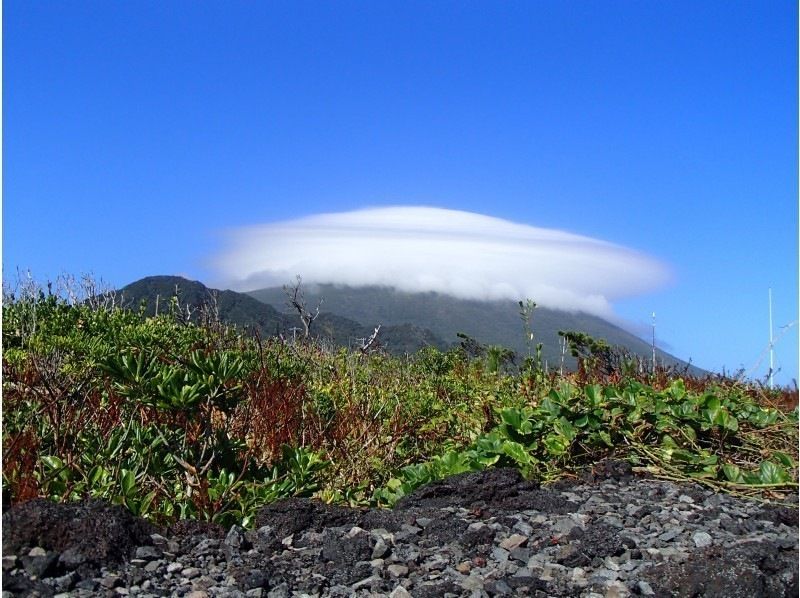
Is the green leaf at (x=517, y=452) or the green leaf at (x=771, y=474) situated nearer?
the green leaf at (x=771, y=474)

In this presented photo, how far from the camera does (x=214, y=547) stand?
3523 millimetres

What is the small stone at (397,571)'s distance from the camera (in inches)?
132

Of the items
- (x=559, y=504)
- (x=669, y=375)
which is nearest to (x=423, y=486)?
(x=559, y=504)

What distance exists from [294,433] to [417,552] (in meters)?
2.32

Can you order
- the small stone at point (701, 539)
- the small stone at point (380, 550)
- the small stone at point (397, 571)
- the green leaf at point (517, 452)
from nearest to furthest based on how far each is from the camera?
the small stone at point (397, 571), the small stone at point (380, 550), the small stone at point (701, 539), the green leaf at point (517, 452)

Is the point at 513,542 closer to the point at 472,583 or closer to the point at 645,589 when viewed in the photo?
the point at 472,583

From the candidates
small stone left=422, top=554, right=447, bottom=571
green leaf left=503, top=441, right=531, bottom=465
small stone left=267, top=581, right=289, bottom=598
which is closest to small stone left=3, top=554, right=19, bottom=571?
small stone left=267, top=581, right=289, bottom=598

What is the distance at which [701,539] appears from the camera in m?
3.84

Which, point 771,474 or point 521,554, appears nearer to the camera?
point 521,554

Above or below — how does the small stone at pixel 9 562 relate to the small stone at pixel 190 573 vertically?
above

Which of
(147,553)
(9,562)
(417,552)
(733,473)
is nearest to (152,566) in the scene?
(147,553)

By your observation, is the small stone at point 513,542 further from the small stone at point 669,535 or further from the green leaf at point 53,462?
the green leaf at point 53,462

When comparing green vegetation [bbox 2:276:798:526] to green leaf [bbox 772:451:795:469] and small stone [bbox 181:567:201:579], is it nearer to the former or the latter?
green leaf [bbox 772:451:795:469]

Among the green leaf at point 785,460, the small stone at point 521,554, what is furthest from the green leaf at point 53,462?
the green leaf at point 785,460
